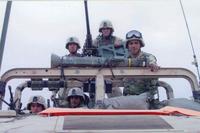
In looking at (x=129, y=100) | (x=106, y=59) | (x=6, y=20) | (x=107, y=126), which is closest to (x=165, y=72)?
(x=106, y=59)

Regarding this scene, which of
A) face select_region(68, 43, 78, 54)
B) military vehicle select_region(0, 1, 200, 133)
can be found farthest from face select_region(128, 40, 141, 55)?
face select_region(68, 43, 78, 54)

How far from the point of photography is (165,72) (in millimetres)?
5168

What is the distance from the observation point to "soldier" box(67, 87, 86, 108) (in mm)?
5410

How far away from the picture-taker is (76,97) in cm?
546

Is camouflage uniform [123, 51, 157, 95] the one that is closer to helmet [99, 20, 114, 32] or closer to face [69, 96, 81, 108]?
face [69, 96, 81, 108]

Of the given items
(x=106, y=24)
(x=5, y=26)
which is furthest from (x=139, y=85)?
(x=5, y=26)

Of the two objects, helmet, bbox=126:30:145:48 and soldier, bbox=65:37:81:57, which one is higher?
soldier, bbox=65:37:81:57

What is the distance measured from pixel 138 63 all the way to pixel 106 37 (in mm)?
1483

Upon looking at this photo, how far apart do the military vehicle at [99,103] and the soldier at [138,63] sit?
101 mm

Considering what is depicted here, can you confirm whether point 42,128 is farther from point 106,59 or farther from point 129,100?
point 106,59

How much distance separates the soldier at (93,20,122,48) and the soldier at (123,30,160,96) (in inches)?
13.6

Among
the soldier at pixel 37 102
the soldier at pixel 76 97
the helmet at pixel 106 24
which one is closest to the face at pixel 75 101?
the soldier at pixel 76 97

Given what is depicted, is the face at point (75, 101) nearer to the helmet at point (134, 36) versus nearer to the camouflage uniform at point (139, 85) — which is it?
the camouflage uniform at point (139, 85)

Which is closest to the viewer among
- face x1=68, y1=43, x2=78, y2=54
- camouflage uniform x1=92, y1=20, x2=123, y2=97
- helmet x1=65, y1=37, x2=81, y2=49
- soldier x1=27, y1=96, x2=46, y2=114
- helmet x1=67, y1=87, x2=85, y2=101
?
helmet x1=67, y1=87, x2=85, y2=101
